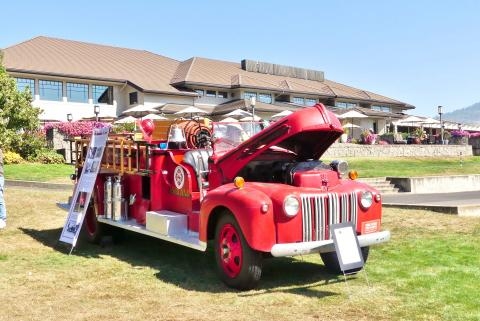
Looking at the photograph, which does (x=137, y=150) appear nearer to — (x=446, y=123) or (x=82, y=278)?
(x=82, y=278)

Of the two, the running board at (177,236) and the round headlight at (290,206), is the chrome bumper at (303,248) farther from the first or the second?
the running board at (177,236)

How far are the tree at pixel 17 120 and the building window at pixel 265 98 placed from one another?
987 inches

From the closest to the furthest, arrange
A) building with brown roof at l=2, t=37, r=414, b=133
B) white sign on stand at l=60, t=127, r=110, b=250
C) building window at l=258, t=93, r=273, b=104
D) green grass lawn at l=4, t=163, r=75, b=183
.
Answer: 1. white sign on stand at l=60, t=127, r=110, b=250
2. green grass lawn at l=4, t=163, r=75, b=183
3. building with brown roof at l=2, t=37, r=414, b=133
4. building window at l=258, t=93, r=273, b=104

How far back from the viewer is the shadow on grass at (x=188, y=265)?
641 centimetres

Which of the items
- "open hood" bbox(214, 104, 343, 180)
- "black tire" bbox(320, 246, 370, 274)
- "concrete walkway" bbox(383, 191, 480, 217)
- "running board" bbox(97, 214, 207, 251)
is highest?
"open hood" bbox(214, 104, 343, 180)

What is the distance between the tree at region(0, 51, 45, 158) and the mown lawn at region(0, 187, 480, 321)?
16746 mm

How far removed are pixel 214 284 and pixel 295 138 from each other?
2.02m

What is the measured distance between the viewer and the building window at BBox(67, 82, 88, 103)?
39.3 metres

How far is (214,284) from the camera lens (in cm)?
655

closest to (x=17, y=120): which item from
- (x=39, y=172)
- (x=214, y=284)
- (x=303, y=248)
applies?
(x=39, y=172)

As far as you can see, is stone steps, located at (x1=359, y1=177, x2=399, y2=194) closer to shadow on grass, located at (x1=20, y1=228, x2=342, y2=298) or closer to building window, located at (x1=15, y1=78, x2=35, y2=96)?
shadow on grass, located at (x1=20, y1=228, x2=342, y2=298)

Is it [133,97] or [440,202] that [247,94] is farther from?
[440,202]

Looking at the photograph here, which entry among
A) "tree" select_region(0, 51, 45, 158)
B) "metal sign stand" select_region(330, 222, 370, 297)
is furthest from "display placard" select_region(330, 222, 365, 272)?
"tree" select_region(0, 51, 45, 158)

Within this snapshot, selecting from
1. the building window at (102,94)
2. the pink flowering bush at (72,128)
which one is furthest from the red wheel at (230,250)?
the building window at (102,94)
